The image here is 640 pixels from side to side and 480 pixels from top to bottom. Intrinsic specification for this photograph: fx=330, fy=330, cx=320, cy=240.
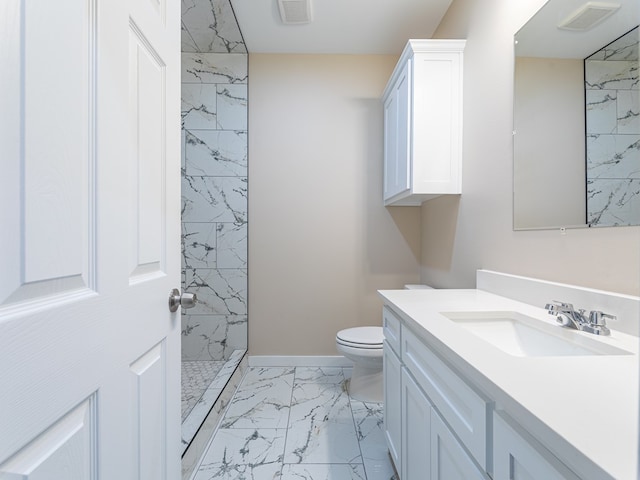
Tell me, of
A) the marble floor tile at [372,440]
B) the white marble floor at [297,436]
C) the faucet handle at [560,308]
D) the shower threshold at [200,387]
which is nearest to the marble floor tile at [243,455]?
the white marble floor at [297,436]

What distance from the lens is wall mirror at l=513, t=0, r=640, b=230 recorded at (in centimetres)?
98

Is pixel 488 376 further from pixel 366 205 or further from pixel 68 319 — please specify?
pixel 366 205

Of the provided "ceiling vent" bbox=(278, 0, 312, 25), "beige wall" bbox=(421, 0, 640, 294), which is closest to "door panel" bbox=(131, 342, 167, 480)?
"beige wall" bbox=(421, 0, 640, 294)

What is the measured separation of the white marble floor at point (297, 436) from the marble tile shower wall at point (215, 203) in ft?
1.91

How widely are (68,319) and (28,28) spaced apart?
0.41 m

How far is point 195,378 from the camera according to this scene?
7.79 ft

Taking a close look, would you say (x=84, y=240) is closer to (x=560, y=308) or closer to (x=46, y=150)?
(x=46, y=150)

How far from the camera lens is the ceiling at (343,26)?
2.20 metres

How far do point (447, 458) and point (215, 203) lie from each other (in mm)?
2354

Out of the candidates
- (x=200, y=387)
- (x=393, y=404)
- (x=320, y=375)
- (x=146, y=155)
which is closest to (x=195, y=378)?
(x=200, y=387)

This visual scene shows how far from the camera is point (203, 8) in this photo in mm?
2160

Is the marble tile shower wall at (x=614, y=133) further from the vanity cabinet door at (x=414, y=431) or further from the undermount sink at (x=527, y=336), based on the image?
the vanity cabinet door at (x=414, y=431)

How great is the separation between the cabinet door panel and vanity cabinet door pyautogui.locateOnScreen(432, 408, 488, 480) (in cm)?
38

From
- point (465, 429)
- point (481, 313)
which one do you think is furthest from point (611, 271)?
point (465, 429)
